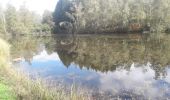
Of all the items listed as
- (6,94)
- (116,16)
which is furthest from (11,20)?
(6,94)

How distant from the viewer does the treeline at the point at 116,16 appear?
2798 inches

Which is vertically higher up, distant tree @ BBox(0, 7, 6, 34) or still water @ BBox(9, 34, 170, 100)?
distant tree @ BBox(0, 7, 6, 34)

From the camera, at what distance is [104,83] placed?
20703 millimetres

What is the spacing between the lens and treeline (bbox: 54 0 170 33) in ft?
233

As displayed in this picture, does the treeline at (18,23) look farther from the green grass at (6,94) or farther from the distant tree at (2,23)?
the green grass at (6,94)

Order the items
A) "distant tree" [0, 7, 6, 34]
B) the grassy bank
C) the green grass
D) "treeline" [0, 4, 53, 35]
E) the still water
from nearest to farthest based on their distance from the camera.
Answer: the green grass → the grassy bank → the still water → "distant tree" [0, 7, 6, 34] → "treeline" [0, 4, 53, 35]

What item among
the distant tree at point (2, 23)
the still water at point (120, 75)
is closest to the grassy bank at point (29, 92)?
the still water at point (120, 75)

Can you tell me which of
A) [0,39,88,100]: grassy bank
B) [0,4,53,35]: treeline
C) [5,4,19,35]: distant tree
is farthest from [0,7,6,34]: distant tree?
[0,39,88,100]: grassy bank

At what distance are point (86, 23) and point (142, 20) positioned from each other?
2112 cm

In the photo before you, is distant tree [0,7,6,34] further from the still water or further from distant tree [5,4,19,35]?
the still water

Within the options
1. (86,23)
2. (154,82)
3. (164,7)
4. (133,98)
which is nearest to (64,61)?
(154,82)

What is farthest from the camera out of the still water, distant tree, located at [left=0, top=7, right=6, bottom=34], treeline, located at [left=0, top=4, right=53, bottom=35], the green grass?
treeline, located at [left=0, top=4, right=53, bottom=35]

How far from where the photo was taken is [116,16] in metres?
80.5

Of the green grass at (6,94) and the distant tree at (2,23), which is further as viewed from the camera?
the distant tree at (2,23)
